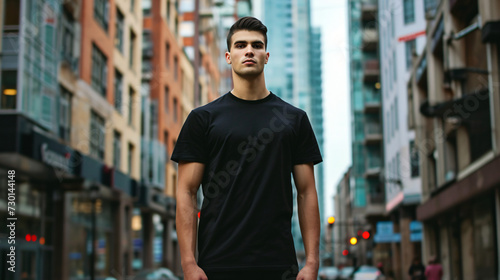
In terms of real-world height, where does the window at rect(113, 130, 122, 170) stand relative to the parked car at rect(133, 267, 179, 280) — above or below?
above

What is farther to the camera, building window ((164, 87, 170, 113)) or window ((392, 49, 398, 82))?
window ((392, 49, 398, 82))

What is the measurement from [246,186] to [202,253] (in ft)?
1.23

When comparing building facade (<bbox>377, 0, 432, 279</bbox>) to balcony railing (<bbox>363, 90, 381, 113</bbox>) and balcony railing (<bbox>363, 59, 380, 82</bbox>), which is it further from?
balcony railing (<bbox>363, 59, 380, 82</bbox>)

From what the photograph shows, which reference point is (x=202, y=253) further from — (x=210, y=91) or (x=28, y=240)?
(x=210, y=91)

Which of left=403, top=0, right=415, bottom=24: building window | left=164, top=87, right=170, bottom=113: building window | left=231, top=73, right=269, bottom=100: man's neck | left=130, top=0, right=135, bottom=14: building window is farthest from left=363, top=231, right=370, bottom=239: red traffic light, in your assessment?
left=231, top=73, right=269, bottom=100: man's neck

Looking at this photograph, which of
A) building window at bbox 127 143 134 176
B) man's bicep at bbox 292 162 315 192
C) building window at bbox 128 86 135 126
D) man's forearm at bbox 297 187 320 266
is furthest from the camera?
building window at bbox 128 86 135 126

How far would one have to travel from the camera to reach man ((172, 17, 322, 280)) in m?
3.07

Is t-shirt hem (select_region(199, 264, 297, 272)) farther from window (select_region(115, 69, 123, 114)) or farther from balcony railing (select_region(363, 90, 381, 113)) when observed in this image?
balcony railing (select_region(363, 90, 381, 113))

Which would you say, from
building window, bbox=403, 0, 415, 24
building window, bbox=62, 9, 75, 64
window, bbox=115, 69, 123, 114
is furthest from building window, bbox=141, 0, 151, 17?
building window, bbox=403, 0, 415, 24

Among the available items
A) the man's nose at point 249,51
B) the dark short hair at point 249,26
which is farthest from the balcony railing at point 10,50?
the man's nose at point 249,51

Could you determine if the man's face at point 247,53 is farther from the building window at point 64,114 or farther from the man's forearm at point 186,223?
the building window at point 64,114

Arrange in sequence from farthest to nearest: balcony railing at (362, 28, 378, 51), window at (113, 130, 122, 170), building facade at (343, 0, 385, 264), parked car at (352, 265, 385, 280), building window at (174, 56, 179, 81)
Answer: balcony railing at (362, 28, 378, 51) → building facade at (343, 0, 385, 264) → building window at (174, 56, 179, 81) → window at (113, 130, 122, 170) → parked car at (352, 265, 385, 280)

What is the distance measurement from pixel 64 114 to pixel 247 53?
24.3 m

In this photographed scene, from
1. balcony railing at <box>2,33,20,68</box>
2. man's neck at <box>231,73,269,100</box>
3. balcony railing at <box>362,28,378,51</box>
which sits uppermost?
balcony railing at <box>362,28,378,51</box>
